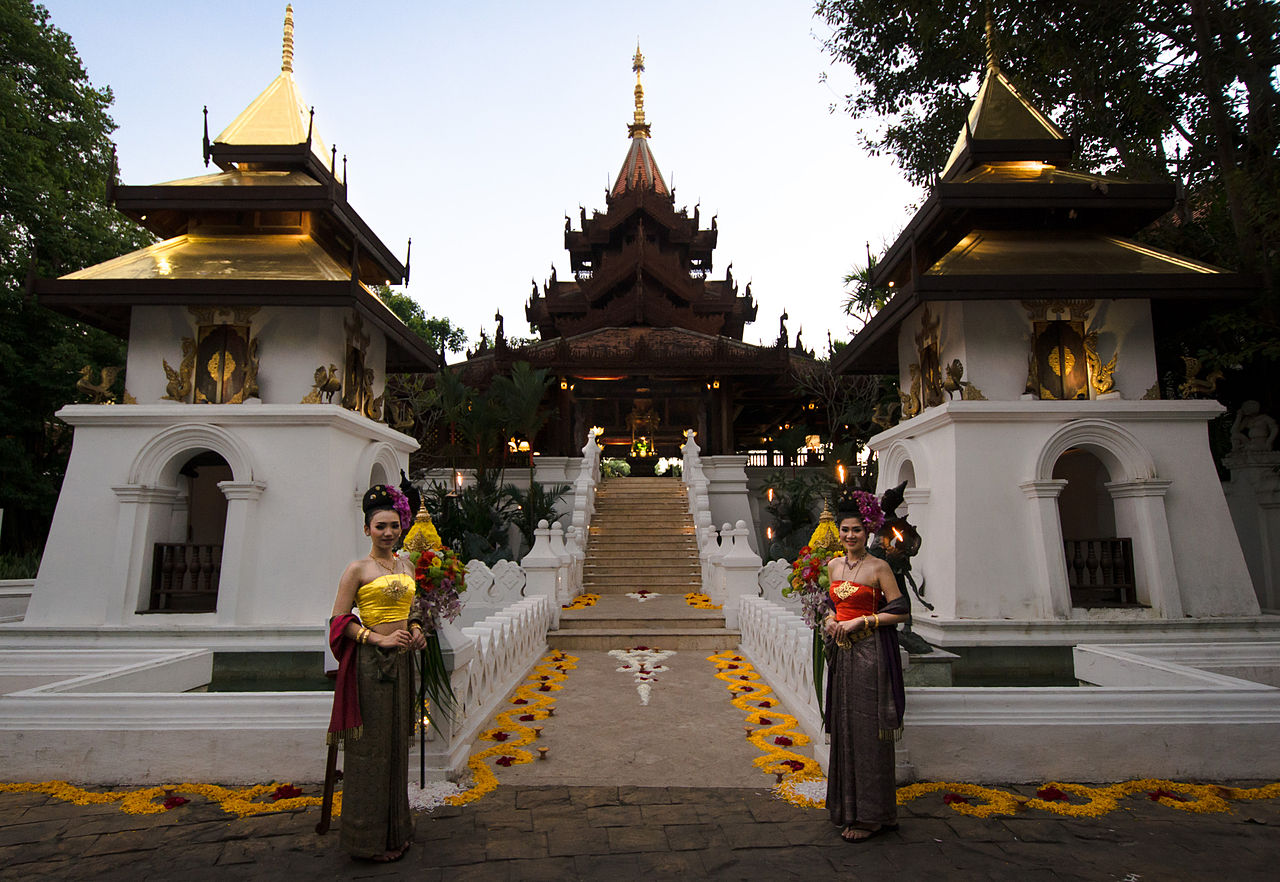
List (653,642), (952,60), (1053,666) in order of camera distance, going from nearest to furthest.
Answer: (1053,666), (653,642), (952,60)

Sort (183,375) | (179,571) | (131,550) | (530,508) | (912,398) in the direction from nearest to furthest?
(131,550), (179,571), (183,375), (912,398), (530,508)

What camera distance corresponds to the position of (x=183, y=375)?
9719 millimetres

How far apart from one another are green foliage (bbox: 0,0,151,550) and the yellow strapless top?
14698 mm

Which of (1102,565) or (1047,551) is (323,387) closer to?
(1047,551)

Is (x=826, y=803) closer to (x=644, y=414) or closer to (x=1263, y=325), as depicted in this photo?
(x=1263, y=325)

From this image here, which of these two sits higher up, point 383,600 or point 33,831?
point 383,600

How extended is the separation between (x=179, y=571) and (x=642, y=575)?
8445mm

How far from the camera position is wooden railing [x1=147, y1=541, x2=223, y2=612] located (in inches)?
370

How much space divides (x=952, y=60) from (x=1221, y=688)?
14.4 m

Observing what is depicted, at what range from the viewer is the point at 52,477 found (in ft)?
Result: 55.1

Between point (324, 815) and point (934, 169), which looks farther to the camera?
point (934, 169)

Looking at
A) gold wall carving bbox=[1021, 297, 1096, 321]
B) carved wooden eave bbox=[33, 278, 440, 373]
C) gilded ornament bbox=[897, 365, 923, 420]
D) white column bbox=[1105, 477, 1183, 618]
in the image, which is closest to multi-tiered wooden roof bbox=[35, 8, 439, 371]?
carved wooden eave bbox=[33, 278, 440, 373]

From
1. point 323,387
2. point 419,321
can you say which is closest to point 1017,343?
point 323,387

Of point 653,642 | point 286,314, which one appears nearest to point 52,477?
point 286,314
